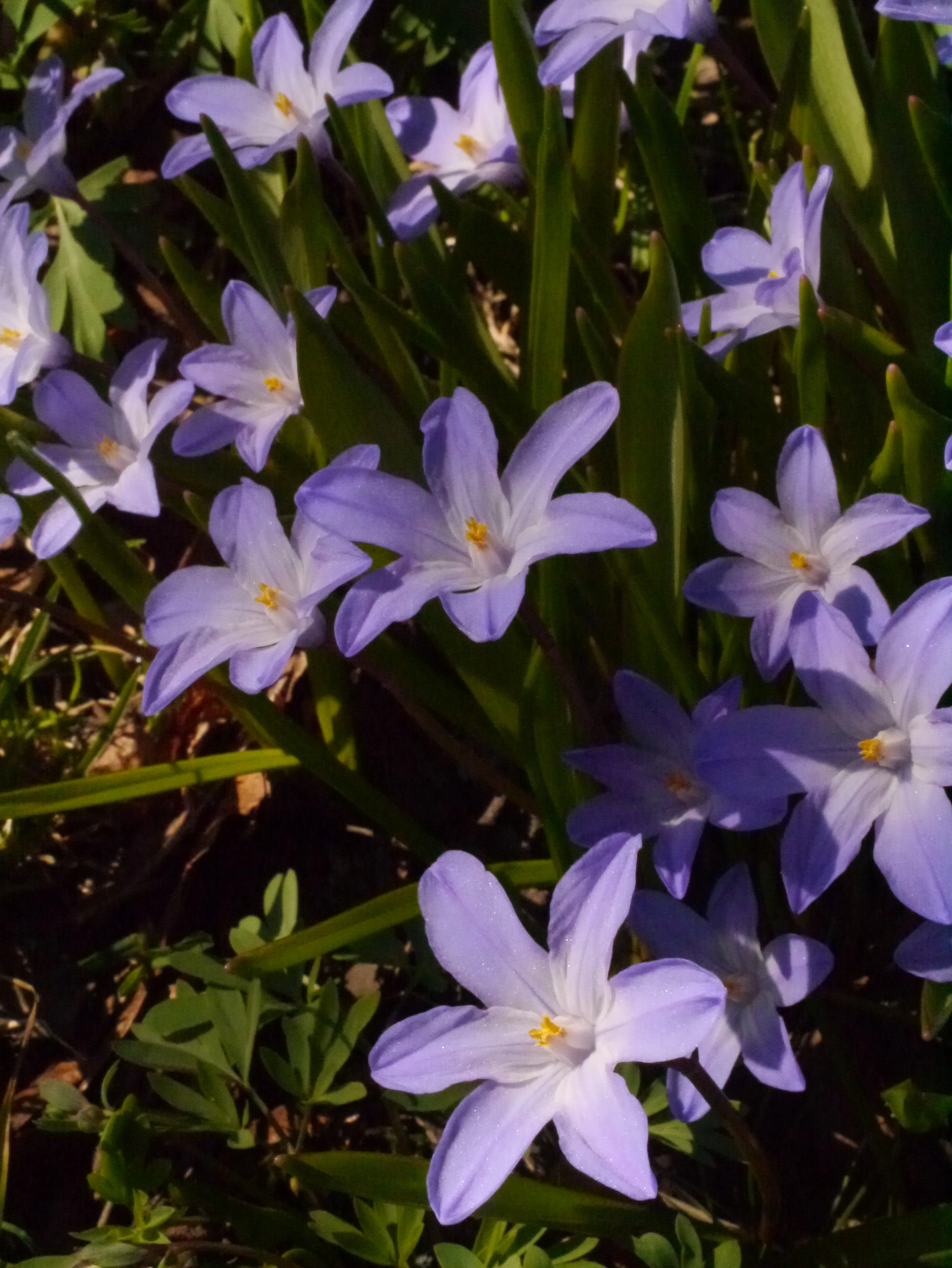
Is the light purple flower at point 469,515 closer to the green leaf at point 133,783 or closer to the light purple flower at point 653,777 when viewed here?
the light purple flower at point 653,777

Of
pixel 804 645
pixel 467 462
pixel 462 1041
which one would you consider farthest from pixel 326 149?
pixel 462 1041

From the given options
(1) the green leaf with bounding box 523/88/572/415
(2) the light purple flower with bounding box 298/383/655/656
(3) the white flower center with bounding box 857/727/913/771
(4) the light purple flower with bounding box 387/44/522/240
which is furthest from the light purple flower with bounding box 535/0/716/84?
(3) the white flower center with bounding box 857/727/913/771

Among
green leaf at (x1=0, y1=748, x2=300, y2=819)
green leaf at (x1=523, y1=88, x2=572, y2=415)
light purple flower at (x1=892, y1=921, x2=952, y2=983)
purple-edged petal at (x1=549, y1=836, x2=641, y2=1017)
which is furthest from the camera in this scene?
green leaf at (x1=0, y1=748, x2=300, y2=819)

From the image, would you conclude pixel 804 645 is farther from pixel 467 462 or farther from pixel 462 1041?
→ pixel 462 1041

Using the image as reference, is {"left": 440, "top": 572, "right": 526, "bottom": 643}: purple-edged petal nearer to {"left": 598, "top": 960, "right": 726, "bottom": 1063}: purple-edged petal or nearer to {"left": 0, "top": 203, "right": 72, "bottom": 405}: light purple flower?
{"left": 598, "top": 960, "right": 726, "bottom": 1063}: purple-edged petal

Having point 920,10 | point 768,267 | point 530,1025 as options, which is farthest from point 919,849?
point 920,10

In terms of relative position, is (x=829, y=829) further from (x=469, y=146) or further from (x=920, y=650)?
(x=469, y=146)
